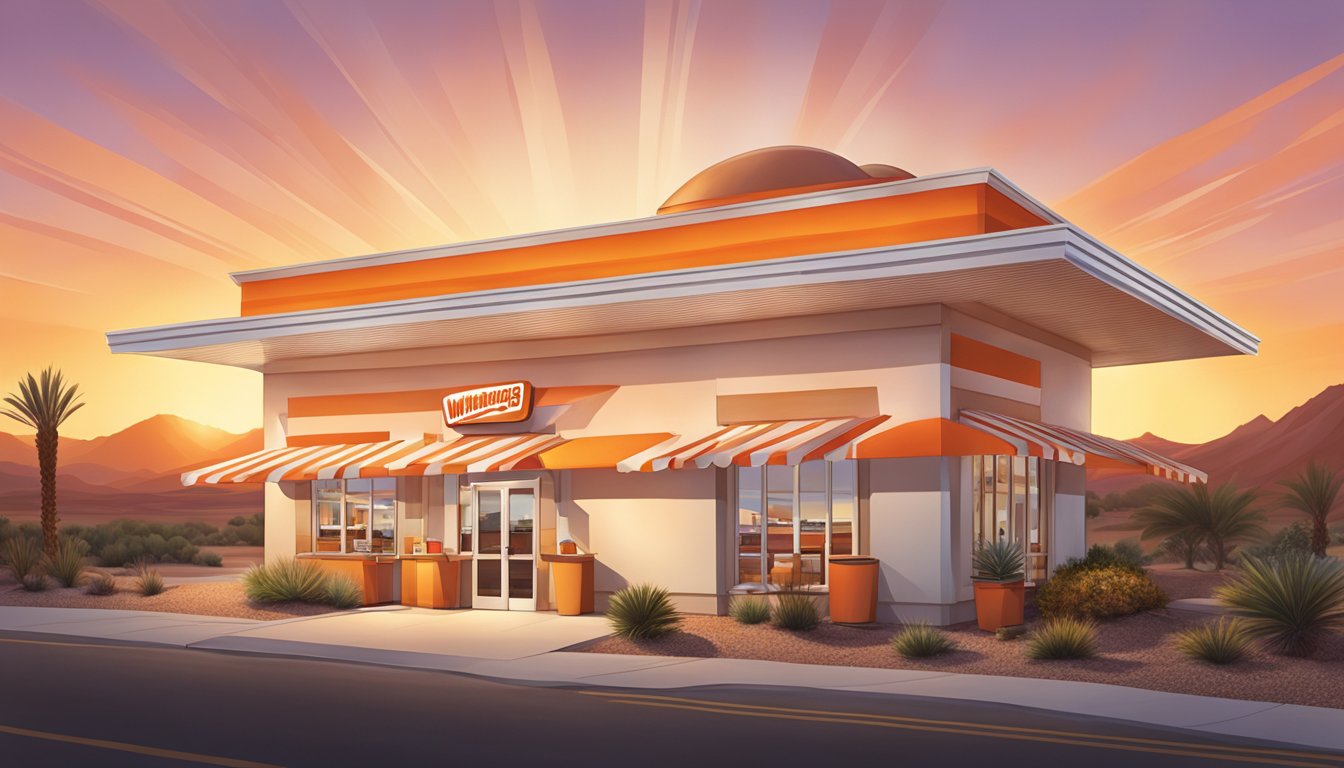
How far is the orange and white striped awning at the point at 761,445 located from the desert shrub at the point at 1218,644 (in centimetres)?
594

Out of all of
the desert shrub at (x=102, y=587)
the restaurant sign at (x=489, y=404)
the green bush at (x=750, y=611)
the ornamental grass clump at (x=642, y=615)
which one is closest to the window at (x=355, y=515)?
the restaurant sign at (x=489, y=404)

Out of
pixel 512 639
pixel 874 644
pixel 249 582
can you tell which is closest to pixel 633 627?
pixel 512 639

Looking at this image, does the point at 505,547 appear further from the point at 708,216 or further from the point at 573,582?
the point at 708,216

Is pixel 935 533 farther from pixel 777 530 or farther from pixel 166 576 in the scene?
pixel 166 576

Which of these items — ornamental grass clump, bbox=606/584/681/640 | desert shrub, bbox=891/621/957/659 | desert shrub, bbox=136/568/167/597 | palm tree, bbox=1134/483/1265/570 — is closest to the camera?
desert shrub, bbox=891/621/957/659

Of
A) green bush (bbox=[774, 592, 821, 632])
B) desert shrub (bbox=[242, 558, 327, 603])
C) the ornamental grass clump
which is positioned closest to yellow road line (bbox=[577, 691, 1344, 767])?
the ornamental grass clump

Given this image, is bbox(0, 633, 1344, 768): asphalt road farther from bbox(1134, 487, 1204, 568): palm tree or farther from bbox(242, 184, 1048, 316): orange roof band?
bbox(1134, 487, 1204, 568): palm tree

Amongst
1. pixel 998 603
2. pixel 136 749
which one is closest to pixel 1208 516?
pixel 998 603

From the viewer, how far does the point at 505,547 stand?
968 inches

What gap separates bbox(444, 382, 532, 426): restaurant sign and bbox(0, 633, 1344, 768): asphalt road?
30.7 feet

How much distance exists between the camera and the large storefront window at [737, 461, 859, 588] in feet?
71.9

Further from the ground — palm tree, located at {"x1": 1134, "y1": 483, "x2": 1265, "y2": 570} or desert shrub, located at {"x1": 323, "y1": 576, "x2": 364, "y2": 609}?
palm tree, located at {"x1": 1134, "y1": 483, "x2": 1265, "y2": 570}

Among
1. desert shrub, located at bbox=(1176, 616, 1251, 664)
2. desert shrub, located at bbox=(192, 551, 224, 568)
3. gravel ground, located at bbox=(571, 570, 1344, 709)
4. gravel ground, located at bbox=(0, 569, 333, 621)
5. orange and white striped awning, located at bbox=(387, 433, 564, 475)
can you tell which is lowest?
desert shrub, located at bbox=(192, 551, 224, 568)

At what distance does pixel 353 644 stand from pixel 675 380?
7.62m
